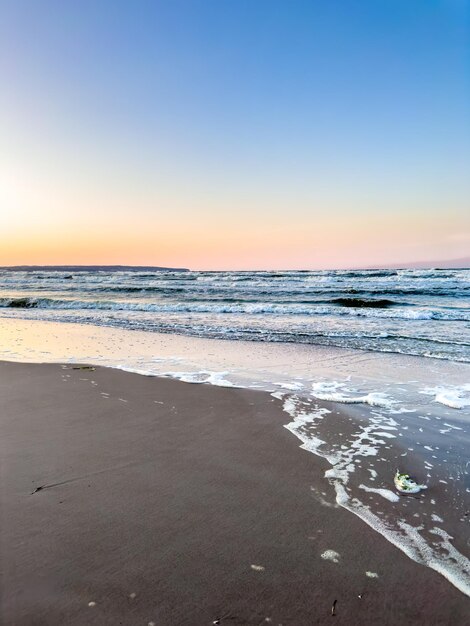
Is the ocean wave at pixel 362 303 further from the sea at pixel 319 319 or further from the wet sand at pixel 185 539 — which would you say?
the wet sand at pixel 185 539

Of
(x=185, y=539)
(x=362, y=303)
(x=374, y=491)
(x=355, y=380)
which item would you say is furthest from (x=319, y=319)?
(x=185, y=539)

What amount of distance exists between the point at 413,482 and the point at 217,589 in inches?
64.2

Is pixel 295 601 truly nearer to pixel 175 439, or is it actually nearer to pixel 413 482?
pixel 413 482

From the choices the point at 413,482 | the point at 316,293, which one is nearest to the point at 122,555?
the point at 413,482

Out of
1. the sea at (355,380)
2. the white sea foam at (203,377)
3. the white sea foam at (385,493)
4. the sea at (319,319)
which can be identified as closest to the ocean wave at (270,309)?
the sea at (319,319)

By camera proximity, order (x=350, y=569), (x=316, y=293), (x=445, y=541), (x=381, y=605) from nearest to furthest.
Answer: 1. (x=381, y=605)
2. (x=350, y=569)
3. (x=445, y=541)
4. (x=316, y=293)

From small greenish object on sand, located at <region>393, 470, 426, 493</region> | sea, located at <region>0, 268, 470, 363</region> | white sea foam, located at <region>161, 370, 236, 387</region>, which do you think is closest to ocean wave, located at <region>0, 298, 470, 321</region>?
sea, located at <region>0, 268, 470, 363</region>

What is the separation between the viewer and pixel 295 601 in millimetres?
1619

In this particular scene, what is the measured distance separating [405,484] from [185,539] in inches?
60.5

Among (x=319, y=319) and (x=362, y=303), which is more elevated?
(x=362, y=303)

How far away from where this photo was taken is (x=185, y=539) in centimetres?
198

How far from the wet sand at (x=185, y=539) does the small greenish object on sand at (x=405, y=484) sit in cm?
51

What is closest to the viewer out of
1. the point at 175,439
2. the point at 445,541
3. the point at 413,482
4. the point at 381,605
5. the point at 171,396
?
the point at 381,605

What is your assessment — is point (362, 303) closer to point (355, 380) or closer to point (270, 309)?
point (270, 309)
